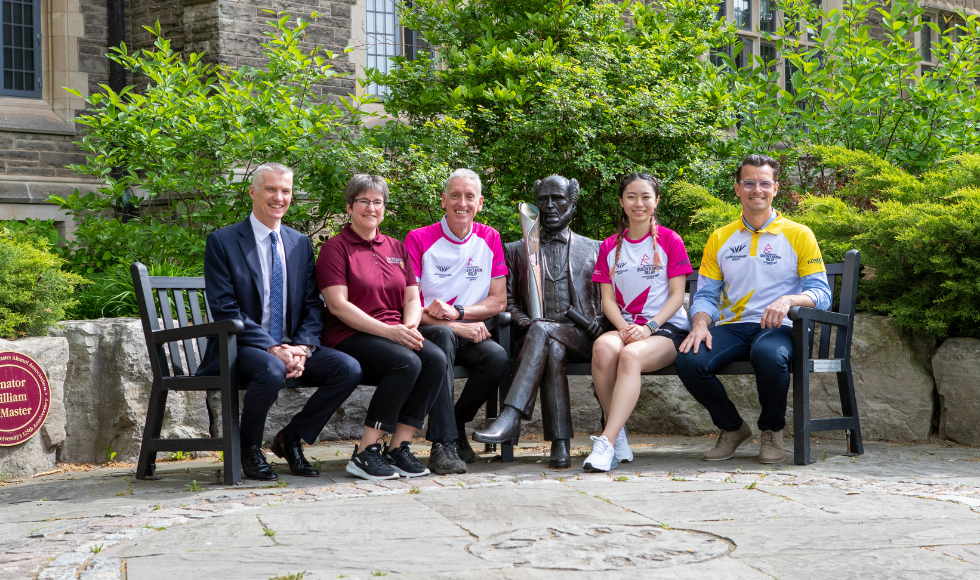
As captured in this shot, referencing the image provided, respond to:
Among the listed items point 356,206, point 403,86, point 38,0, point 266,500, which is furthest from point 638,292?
point 38,0

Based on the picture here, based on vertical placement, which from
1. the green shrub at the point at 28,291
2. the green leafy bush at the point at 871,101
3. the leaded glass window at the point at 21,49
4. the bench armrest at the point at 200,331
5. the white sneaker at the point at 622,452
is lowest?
the white sneaker at the point at 622,452

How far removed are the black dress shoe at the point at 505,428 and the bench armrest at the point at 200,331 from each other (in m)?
1.22

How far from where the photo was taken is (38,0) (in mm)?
10773

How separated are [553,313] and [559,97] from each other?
246cm

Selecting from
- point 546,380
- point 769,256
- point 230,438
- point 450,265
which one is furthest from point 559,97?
point 230,438

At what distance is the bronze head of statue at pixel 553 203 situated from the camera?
507cm

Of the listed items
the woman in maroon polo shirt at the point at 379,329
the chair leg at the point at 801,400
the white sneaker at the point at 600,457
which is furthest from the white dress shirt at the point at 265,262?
the chair leg at the point at 801,400

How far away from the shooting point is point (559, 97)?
6.92 meters

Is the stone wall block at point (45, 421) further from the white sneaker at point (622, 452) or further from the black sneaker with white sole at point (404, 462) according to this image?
the white sneaker at point (622, 452)

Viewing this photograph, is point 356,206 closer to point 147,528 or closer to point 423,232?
point 423,232

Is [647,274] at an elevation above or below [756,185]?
below

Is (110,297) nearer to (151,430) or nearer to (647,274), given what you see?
(151,430)

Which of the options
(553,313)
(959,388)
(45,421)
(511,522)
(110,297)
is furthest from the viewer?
(110,297)

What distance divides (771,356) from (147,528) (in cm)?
284
